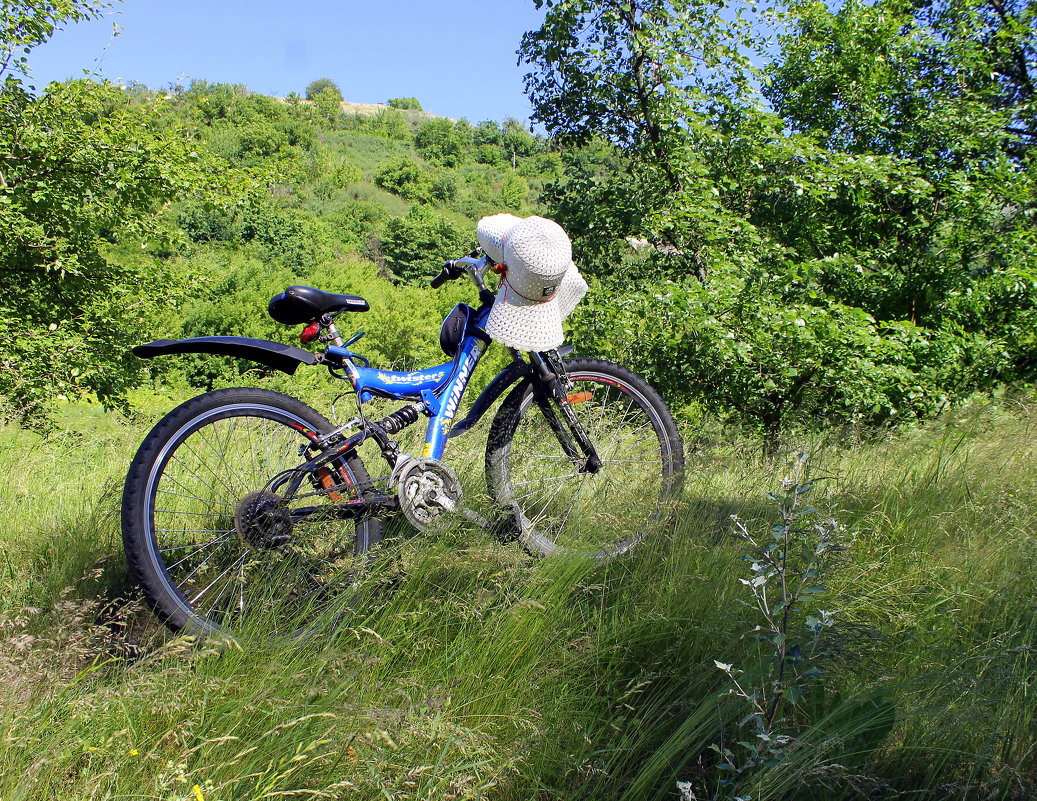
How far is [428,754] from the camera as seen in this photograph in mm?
1607

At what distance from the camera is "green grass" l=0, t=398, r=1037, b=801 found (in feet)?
5.08

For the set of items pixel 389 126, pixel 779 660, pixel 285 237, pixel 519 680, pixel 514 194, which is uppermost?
pixel 389 126

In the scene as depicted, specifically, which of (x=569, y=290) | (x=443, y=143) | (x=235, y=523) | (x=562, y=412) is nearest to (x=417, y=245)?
(x=443, y=143)

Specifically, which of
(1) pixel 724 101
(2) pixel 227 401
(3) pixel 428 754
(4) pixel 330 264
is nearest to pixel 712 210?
(1) pixel 724 101

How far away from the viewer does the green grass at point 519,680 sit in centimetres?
155

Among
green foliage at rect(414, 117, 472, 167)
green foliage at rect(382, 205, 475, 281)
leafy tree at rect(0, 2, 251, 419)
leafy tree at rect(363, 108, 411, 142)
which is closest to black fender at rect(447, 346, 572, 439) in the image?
leafy tree at rect(0, 2, 251, 419)

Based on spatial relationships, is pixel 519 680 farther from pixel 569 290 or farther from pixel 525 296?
pixel 569 290

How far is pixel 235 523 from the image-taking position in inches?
96.0

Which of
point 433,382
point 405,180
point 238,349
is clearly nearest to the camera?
point 238,349

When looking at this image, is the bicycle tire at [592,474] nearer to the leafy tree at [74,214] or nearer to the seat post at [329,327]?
the seat post at [329,327]

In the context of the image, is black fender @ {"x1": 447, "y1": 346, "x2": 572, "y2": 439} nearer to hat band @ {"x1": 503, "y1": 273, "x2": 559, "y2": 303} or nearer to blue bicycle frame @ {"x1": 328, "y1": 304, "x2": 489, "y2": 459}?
blue bicycle frame @ {"x1": 328, "y1": 304, "x2": 489, "y2": 459}

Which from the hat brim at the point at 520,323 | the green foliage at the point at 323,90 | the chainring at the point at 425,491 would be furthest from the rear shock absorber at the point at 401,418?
the green foliage at the point at 323,90

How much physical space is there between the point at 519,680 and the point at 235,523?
107cm

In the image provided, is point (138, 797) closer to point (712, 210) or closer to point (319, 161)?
point (712, 210)
